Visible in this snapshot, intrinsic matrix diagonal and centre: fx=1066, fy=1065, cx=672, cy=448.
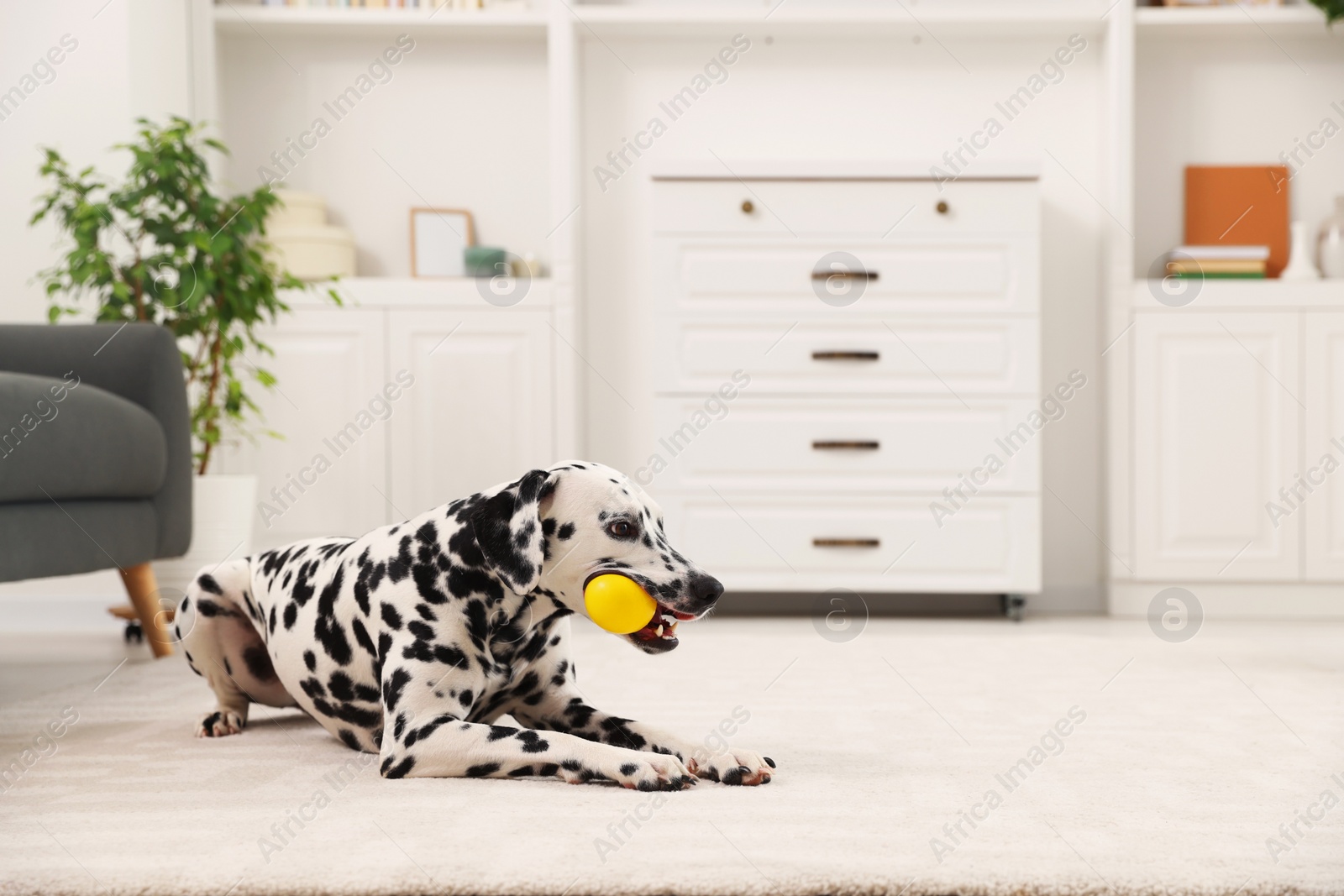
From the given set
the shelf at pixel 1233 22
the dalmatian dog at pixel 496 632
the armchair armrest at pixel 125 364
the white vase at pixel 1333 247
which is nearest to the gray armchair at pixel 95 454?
the armchair armrest at pixel 125 364

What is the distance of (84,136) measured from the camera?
3.46 metres

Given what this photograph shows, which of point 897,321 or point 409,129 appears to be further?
point 409,129

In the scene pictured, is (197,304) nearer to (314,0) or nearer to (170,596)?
(170,596)

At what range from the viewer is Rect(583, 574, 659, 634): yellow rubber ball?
4.37 ft

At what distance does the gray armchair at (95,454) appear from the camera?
7.03ft


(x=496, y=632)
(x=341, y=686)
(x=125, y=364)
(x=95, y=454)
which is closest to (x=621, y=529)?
(x=496, y=632)

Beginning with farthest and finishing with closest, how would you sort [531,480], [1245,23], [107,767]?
[1245,23] → [107,767] → [531,480]

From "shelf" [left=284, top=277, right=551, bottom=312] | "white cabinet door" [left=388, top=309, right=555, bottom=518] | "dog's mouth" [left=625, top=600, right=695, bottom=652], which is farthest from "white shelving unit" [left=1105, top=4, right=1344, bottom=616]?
"dog's mouth" [left=625, top=600, right=695, bottom=652]

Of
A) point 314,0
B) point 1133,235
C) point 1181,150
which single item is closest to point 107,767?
point 314,0

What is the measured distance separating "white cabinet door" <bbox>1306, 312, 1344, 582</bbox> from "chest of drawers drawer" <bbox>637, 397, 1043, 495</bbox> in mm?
1148

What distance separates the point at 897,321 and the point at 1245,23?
67.0 inches

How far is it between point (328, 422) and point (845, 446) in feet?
5.75

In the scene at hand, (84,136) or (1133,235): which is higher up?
(84,136)

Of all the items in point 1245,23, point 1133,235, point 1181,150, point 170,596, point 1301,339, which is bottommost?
point 170,596
